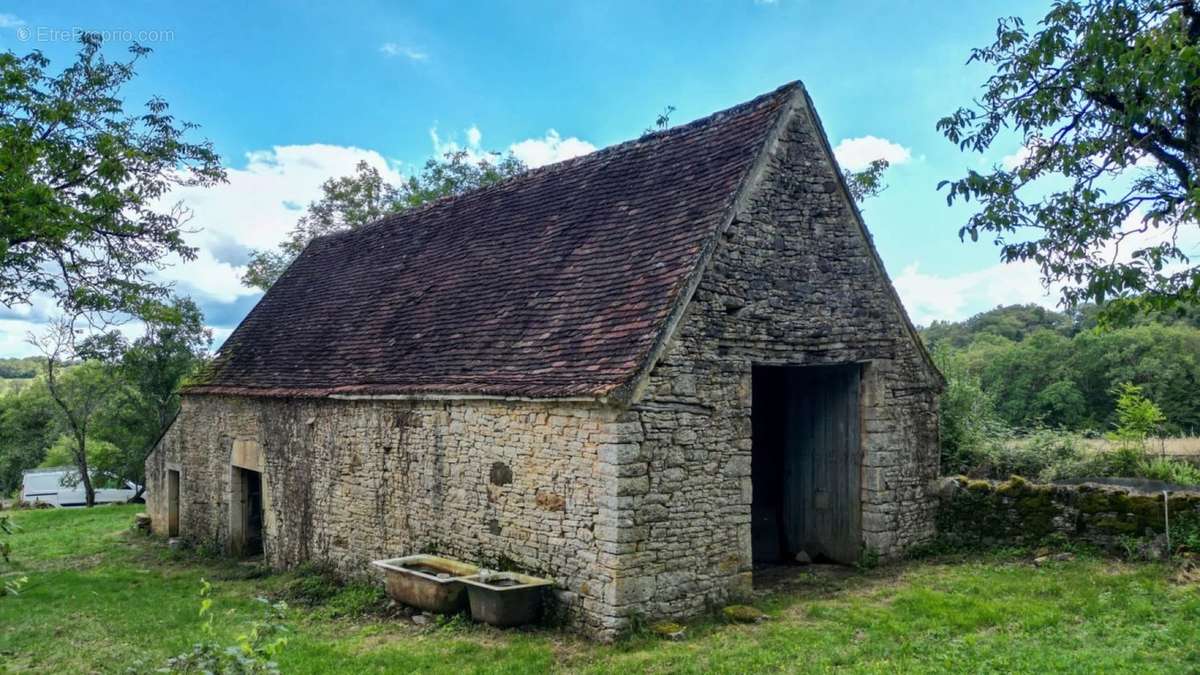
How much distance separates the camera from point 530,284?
35.9 ft

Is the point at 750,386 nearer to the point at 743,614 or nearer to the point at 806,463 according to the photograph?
the point at 743,614

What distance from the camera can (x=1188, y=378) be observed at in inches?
1199

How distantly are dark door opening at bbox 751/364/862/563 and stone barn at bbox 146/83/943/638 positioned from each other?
0.03 meters

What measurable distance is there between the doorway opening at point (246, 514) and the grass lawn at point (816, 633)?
3448 mm

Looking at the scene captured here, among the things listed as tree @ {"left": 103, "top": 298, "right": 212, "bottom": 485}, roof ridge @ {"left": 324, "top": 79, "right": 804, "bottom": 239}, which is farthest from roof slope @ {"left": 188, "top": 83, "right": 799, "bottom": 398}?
tree @ {"left": 103, "top": 298, "right": 212, "bottom": 485}

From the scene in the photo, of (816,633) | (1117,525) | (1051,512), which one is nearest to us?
(816,633)

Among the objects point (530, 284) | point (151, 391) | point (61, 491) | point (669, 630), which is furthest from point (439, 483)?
point (61, 491)

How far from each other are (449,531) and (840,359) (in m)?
5.43

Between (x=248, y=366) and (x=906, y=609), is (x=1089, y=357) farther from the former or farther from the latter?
(x=248, y=366)

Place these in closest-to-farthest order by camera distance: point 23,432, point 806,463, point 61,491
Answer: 1. point 806,463
2. point 61,491
3. point 23,432

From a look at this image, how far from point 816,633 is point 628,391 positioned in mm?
2943

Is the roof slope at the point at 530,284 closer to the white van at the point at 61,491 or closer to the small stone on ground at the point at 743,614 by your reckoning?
the small stone on ground at the point at 743,614

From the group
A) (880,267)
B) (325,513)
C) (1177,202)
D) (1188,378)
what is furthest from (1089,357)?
(325,513)

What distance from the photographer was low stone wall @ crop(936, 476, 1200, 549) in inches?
372
